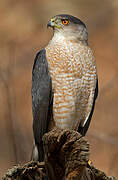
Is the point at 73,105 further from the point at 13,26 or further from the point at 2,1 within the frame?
the point at 2,1

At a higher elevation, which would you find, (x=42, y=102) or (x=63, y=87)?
(x=63, y=87)

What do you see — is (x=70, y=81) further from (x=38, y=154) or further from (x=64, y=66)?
(x=38, y=154)

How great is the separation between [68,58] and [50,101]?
49 centimetres

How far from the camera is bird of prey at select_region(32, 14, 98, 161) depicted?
438 cm

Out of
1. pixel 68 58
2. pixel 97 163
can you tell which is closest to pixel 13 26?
pixel 97 163

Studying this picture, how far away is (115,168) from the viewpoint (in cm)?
623

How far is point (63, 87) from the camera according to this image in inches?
172

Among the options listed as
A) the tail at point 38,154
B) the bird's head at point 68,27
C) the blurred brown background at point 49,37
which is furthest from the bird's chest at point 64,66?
the blurred brown background at point 49,37

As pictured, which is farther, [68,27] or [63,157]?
[68,27]

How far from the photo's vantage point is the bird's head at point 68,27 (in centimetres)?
475

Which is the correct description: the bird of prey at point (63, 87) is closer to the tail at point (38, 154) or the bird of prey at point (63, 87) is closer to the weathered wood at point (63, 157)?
the tail at point (38, 154)

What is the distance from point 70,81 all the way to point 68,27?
765 millimetres

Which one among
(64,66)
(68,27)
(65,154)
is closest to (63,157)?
(65,154)

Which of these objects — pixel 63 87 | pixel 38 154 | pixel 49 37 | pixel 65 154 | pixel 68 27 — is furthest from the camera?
pixel 49 37
